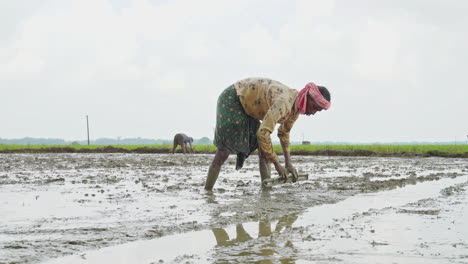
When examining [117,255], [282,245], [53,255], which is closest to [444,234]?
[282,245]

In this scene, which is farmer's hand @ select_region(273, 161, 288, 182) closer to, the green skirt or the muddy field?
the muddy field

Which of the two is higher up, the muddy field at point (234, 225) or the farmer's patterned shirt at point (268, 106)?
the farmer's patterned shirt at point (268, 106)

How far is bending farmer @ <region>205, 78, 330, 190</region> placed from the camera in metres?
5.12

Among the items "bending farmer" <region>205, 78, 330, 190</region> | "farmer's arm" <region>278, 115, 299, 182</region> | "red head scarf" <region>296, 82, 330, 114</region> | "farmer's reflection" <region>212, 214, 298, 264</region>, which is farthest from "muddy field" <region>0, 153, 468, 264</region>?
"red head scarf" <region>296, 82, 330, 114</region>

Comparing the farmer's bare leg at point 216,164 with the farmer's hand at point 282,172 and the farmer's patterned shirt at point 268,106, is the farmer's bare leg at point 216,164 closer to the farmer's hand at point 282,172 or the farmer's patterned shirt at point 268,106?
the farmer's patterned shirt at point 268,106

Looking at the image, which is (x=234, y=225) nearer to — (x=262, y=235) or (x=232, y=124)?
(x=262, y=235)

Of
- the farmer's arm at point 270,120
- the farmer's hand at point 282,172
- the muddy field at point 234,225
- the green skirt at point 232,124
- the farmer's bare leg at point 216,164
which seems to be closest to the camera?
the muddy field at point 234,225

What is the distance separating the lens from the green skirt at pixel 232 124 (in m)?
5.68

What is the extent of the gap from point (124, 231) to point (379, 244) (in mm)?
1625

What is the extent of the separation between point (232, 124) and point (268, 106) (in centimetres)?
50

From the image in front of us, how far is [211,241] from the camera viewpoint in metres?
3.20

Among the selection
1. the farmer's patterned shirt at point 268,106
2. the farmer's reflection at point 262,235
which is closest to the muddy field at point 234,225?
the farmer's reflection at point 262,235

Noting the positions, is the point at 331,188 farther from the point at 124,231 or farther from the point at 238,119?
the point at 124,231

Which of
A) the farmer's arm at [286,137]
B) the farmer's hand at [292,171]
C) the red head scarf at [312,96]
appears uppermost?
the red head scarf at [312,96]
